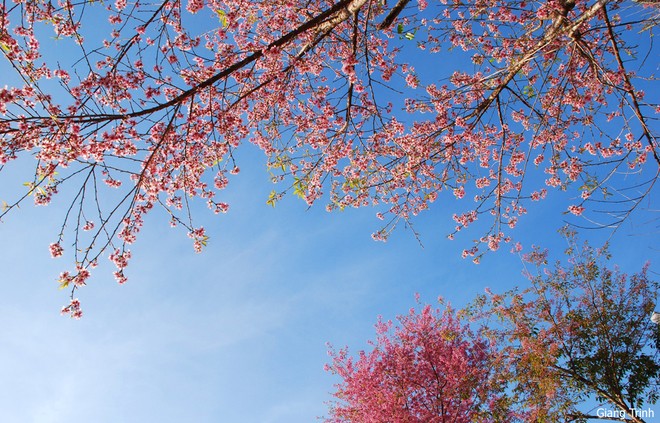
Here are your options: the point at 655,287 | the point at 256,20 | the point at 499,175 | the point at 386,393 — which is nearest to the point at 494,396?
the point at 386,393

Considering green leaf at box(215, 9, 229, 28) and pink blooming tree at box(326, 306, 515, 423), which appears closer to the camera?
green leaf at box(215, 9, 229, 28)

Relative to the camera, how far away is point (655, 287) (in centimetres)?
1077

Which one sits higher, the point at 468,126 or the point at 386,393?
the point at 468,126

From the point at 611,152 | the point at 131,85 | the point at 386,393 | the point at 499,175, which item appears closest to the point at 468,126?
the point at 499,175

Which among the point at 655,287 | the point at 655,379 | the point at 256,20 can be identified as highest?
the point at 256,20

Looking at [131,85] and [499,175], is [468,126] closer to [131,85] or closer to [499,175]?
[499,175]

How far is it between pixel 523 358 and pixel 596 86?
6334mm

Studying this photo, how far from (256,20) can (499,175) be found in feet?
13.2

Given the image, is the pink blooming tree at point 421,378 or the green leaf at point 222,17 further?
the pink blooming tree at point 421,378

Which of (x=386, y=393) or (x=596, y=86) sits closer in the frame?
(x=596, y=86)

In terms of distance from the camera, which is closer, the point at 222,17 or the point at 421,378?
the point at 222,17

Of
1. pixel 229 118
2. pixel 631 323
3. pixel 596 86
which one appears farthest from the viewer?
pixel 631 323

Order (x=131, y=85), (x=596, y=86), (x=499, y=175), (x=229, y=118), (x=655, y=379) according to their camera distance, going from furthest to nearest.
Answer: (x=655, y=379)
(x=499, y=175)
(x=596, y=86)
(x=229, y=118)
(x=131, y=85)

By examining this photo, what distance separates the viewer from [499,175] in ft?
19.9
